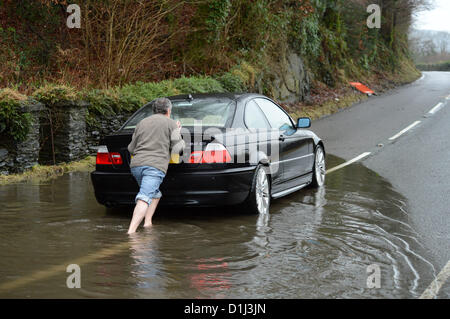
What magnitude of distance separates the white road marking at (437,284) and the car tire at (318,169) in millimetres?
4716

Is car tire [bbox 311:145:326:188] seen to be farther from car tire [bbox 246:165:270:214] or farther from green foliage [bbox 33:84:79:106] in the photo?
green foliage [bbox 33:84:79:106]

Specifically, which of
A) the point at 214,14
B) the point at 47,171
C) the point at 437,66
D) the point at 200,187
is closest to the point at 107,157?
the point at 200,187

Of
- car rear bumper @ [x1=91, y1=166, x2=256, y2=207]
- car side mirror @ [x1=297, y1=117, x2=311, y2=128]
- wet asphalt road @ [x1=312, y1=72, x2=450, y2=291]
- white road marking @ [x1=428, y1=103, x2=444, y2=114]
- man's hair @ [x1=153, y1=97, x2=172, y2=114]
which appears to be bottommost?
wet asphalt road @ [x1=312, y1=72, x2=450, y2=291]

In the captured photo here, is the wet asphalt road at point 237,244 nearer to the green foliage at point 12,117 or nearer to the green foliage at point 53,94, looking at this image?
the green foliage at point 12,117

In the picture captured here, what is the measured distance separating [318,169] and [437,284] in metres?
5.46

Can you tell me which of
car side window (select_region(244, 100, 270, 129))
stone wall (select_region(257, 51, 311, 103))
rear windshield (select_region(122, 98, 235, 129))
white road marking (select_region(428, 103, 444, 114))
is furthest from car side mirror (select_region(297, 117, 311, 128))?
white road marking (select_region(428, 103, 444, 114))

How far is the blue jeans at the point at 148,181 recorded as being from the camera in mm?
7262

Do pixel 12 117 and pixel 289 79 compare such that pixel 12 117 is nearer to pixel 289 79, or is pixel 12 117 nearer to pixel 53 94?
pixel 53 94

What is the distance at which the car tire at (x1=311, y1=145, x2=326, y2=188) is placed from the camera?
417 inches

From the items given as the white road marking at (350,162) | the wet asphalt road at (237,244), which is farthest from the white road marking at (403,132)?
the wet asphalt road at (237,244)

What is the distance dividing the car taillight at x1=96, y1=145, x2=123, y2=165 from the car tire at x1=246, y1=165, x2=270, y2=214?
5.31ft

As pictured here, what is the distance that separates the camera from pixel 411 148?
1557 cm

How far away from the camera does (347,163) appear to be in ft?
45.0

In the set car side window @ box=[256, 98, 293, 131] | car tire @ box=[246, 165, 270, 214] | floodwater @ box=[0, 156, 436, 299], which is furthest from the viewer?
car side window @ box=[256, 98, 293, 131]
